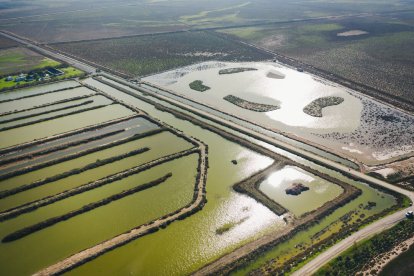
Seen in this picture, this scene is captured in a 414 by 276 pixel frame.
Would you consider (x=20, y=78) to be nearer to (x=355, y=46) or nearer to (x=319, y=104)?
(x=319, y=104)

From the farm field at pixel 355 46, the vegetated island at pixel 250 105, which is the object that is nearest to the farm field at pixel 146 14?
the farm field at pixel 355 46

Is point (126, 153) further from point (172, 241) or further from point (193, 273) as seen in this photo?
point (193, 273)

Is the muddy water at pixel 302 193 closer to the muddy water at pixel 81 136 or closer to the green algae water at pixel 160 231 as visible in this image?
the green algae water at pixel 160 231

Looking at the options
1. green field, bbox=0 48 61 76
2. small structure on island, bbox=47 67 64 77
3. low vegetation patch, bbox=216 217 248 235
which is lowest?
green field, bbox=0 48 61 76

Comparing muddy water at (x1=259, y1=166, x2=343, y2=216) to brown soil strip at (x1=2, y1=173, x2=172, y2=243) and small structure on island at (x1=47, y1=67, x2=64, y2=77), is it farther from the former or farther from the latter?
small structure on island at (x1=47, y1=67, x2=64, y2=77)

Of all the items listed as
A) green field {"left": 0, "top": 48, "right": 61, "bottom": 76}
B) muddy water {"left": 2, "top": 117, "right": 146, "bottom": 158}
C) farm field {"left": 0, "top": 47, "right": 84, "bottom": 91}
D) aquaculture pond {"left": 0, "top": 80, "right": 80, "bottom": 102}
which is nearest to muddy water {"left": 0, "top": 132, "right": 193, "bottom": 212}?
muddy water {"left": 2, "top": 117, "right": 146, "bottom": 158}

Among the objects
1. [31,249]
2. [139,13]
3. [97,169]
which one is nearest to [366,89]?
[97,169]

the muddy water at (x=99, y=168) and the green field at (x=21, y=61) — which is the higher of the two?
the muddy water at (x=99, y=168)
